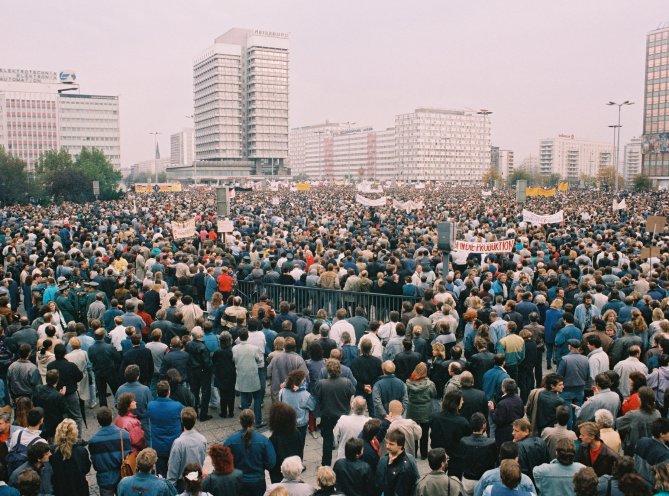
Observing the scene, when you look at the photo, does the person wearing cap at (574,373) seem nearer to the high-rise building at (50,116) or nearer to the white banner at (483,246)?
the white banner at (483,246)

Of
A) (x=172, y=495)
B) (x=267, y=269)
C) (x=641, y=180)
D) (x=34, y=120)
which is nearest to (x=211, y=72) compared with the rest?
(x=34, y=120)

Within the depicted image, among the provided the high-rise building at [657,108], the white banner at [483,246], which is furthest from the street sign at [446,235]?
the high-rise building at [657,108]

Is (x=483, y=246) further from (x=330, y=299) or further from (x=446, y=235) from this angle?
(x=330, y=299)

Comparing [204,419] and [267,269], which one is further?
[267,269]

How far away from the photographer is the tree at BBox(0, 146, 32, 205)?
178 ft

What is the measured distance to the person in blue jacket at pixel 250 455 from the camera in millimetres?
6285

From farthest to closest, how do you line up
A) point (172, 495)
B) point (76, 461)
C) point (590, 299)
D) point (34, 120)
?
point (34, 120) → point (590, 299) → point (76, 461) → point (172, 495)

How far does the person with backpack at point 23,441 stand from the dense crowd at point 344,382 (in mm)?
21

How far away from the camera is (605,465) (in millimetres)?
5918

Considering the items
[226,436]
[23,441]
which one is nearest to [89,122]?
[226,436]

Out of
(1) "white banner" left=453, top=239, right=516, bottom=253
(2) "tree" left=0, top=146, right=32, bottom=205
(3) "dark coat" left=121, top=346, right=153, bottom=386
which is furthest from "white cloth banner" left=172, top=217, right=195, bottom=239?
(2) "tree" left=0, top=146, right=32, bottom=205

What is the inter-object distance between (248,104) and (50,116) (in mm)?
56293

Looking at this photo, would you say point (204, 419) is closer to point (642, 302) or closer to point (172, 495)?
point (172, 495)

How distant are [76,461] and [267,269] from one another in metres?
11.1
